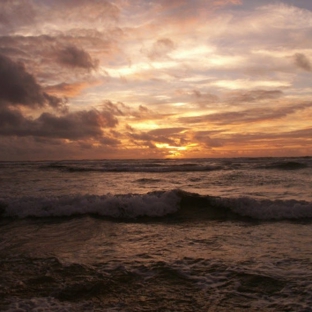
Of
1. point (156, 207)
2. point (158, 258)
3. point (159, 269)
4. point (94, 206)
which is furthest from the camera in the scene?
point (94, 206)

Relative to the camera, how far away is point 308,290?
509 cm

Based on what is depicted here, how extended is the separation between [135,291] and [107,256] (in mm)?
1934

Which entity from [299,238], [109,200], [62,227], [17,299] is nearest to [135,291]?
[17,299]

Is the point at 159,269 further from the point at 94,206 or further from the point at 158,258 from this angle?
the point at 94,206

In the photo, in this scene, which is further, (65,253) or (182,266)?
(65,253)

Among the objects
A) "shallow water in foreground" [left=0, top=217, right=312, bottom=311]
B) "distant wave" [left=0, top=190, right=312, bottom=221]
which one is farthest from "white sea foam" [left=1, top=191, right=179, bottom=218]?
"shallow water in foreground" [left=0, top=217, right=312, bottom=311]

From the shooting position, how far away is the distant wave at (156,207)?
11.8 m

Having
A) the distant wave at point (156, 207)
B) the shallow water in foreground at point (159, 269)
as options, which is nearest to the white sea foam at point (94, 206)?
the distant wave at point (156, 207)

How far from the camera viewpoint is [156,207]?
13117 millimetres

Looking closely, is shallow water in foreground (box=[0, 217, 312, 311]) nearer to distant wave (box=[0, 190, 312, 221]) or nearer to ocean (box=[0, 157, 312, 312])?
ocean (box=[0, 157, 312, 312])

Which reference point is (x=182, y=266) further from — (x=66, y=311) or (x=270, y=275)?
(x=66, y=311)

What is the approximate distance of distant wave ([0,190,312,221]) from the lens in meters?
11.8

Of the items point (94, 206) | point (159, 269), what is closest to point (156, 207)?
point (94, 206)

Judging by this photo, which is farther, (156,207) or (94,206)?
(94,206)
